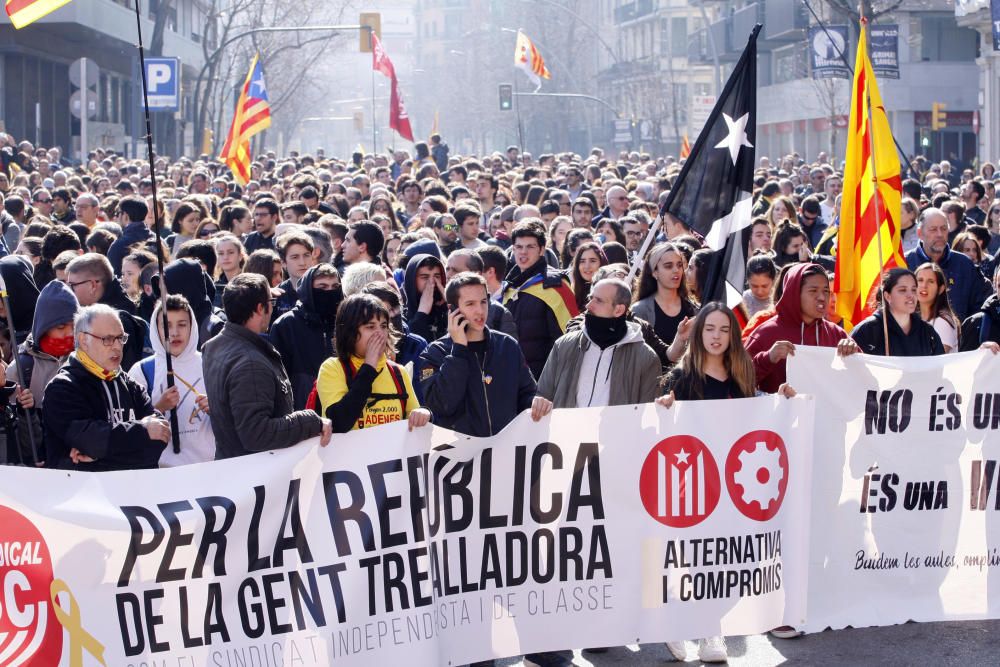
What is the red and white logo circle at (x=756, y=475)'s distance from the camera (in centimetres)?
611

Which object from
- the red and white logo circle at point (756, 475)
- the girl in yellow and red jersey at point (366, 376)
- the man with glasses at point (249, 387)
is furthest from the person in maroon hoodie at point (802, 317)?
the man with glasses at point (249, 387)

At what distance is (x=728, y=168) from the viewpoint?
7406mm

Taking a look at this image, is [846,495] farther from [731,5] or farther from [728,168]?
[731,5]

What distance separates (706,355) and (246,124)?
16.1 meters

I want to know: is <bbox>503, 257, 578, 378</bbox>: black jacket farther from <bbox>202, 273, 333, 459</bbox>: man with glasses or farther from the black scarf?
<bbox>202, 273, 333, 459</bbox>: man with glasses

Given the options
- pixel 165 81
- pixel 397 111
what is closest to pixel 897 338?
pixel 397 111

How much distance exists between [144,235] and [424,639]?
7.15 meters

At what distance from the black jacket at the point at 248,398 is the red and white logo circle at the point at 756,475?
1.74m

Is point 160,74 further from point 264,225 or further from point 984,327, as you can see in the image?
point 984,327

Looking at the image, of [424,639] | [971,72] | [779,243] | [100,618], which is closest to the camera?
[100,618]

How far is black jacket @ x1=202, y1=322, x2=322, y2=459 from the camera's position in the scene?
560 cm

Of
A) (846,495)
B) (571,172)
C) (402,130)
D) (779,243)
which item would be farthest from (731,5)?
(846,495)

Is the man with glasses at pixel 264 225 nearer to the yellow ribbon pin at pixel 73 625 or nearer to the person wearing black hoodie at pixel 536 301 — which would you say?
the person wearing black hoodie at pixel 536 301

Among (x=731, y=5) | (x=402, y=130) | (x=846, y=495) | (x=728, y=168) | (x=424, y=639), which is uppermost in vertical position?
(x=731, y=5)
